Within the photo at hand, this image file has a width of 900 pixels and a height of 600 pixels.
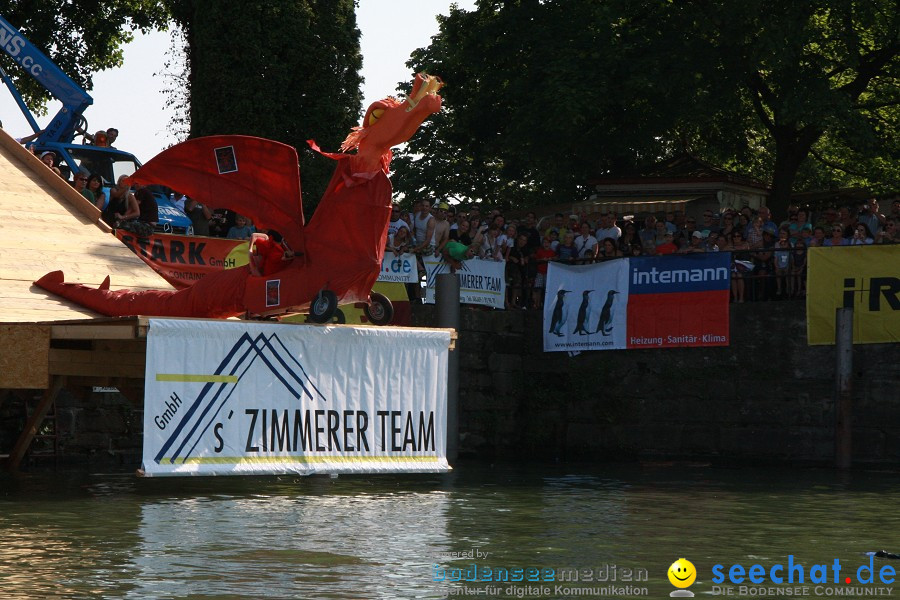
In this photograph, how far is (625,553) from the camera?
1057 cm

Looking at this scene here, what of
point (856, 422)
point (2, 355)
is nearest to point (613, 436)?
point (856, 422)

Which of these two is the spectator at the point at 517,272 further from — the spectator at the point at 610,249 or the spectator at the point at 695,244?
the spectator at the point at 695,244

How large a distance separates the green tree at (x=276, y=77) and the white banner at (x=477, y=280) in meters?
14.1

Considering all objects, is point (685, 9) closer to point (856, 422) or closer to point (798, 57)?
point (798, 57)

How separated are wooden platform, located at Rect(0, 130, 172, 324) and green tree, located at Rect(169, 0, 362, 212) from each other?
18295 mm

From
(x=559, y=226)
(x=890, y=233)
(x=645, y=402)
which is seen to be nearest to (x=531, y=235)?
(x=559, y=226)

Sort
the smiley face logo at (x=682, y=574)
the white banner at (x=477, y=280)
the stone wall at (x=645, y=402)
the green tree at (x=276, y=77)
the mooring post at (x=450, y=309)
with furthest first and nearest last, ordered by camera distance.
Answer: the green tree at (x=276, y=77) < the white banner at (x=477, y=280) < the mooring post at (x=450, y=309) < the stone wall at (x=645, y=402) < the smiley face logo at (x=682, y=574)

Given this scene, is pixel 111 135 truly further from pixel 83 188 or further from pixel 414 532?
pixel 414 532

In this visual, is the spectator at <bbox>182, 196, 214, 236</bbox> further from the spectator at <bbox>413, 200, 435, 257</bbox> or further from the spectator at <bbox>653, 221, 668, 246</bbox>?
the spectator at <bbox>653, 221, 668, 246</bbox>

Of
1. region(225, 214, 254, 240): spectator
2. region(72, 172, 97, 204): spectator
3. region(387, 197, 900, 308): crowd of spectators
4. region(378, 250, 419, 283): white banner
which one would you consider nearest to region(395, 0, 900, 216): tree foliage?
region(387, 197, 900, 308): crowd of spectators

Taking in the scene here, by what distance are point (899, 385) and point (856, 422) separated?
0.81 meters

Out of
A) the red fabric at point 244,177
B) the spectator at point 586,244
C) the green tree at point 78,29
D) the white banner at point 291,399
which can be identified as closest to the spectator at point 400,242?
the spectator at point 586,244

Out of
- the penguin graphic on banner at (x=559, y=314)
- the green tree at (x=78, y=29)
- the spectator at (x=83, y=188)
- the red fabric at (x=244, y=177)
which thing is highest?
the green tree at (x=78, y=29)

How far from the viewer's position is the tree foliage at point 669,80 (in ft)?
89.7
